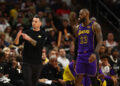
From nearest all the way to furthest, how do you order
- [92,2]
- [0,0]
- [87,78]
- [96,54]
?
[96,54], [87,78], [92,2], [0,0]

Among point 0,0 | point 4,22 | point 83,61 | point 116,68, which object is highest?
point 0,0

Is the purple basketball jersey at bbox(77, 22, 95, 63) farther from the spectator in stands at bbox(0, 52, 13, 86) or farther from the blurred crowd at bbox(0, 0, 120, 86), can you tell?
the spectator in stands at bbox(0, 52, 13, 86)

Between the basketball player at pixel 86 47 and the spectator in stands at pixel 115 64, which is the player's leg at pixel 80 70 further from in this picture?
the spectator in stands at pixel 115 64

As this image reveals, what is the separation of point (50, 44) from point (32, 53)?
20.0 ft

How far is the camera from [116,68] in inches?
384

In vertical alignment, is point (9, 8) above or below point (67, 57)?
above

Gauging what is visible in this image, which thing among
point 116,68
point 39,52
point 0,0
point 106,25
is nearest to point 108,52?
point 116,68

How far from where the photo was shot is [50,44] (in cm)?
1227

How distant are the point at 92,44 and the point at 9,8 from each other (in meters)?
9.06

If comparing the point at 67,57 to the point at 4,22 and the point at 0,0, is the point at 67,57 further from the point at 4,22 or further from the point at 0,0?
the point at 0,0

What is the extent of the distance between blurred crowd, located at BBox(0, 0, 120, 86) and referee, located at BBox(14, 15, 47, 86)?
670mm

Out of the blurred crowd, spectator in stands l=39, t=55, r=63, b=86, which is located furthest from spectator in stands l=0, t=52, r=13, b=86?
spectator in stands l=39, t=55, r=63, b=86

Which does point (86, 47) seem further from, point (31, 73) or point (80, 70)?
point (31, 73)

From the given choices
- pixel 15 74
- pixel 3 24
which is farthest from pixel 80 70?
pixel 3 24
